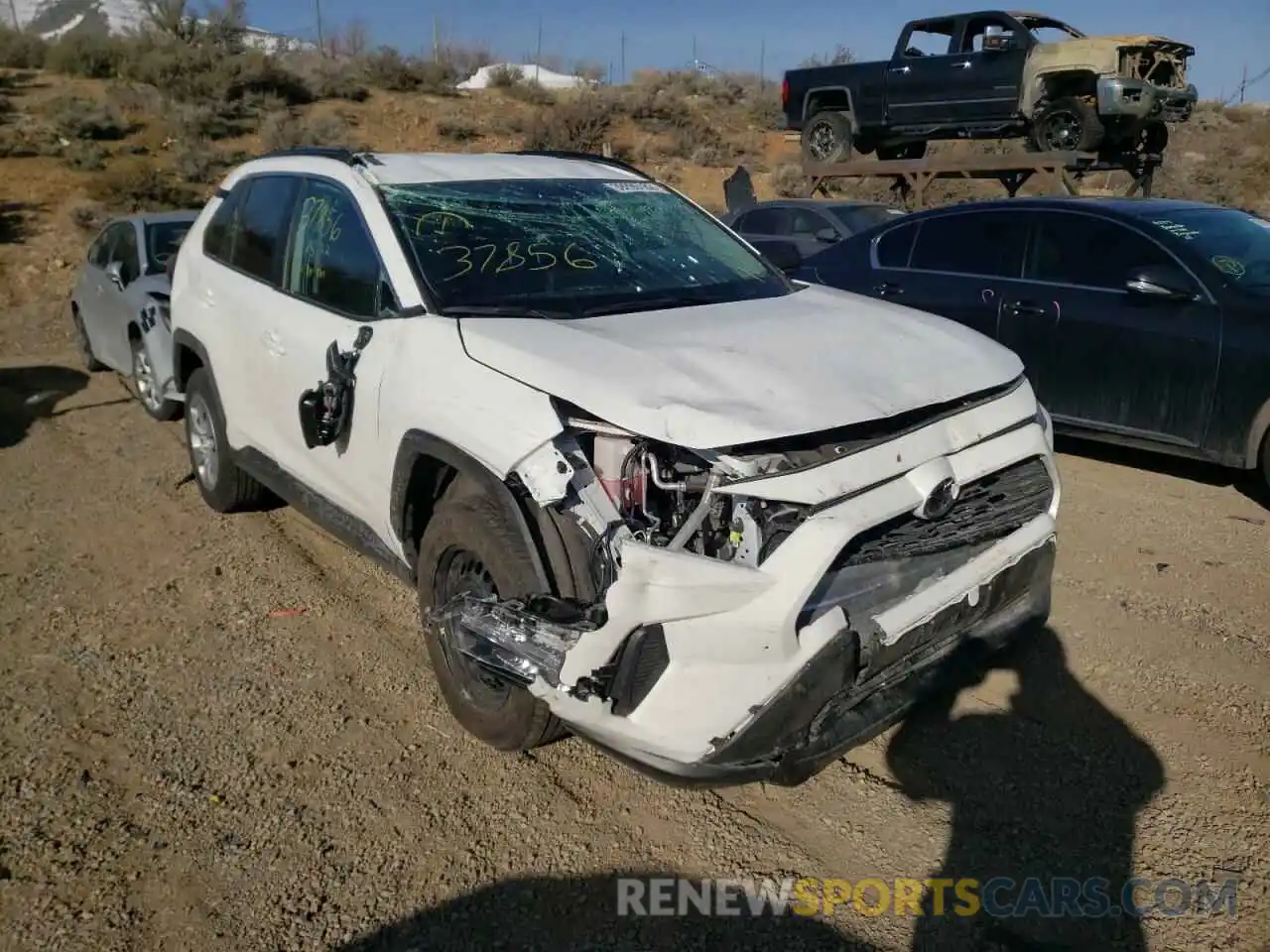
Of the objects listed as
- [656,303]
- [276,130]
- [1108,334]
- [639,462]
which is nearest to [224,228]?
[656,303]

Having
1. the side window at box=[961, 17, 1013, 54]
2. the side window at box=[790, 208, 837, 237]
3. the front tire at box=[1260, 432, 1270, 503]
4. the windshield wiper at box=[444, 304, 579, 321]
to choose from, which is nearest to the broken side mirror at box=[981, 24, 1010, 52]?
the side window at box=[961, 17, 1013, 54]

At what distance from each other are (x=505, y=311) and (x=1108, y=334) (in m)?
3.97

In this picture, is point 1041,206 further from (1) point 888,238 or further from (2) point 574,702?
(2) point 574,702

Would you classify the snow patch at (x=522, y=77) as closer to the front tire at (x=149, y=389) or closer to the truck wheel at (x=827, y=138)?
the truck wheel at (x=827, y=138)

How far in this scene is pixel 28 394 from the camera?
8688mm

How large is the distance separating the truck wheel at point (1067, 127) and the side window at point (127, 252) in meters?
10.3

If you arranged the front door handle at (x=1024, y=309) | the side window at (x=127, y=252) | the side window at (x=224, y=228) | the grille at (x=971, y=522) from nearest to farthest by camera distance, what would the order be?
the grille at (x=971, y=522) → the side window at (x=224, y=228) → the front door handle at (x=1024, y=309) → the side window at (x=127, y=252)

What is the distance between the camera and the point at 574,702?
267 cm

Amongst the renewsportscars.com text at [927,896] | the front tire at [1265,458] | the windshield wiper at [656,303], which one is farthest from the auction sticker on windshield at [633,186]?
the front tire at [1265,458]

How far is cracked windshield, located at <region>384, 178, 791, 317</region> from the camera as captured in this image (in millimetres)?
3641

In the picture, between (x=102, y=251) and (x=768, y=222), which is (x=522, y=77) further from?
(x=102, y=251)

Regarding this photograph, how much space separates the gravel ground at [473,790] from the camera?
8.86 feet

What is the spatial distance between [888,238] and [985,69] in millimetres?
7575

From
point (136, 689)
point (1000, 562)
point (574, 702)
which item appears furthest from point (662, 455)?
point (136, 689)
